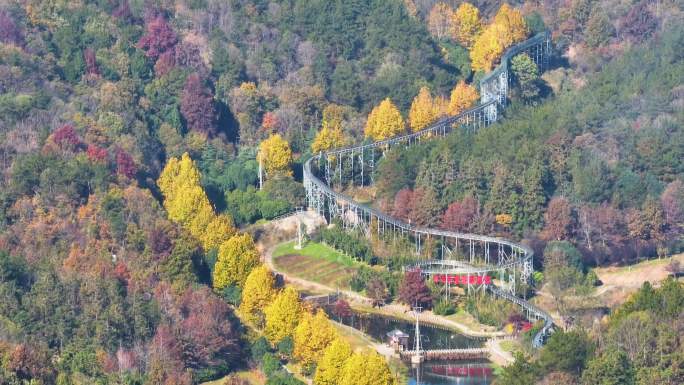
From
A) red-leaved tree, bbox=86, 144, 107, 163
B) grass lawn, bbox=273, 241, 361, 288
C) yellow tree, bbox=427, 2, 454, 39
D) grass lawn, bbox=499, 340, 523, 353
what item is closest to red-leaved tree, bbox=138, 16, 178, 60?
red-leaved tree, bbox=86, 144, 107, 163

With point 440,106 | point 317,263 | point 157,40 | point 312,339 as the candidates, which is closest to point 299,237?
point 317,263

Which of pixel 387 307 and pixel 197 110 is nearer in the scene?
pixel 387 307

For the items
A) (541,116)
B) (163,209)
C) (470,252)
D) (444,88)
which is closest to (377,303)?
(470,252)

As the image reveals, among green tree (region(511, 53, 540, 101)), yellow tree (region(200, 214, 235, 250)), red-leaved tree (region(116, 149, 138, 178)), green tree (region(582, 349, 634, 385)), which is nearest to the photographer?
green tree (region(582, 349, 634, 385))

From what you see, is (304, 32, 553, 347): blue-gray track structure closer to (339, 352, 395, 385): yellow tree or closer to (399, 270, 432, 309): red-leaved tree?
(399, 270, 432, 309): red-leaved tree

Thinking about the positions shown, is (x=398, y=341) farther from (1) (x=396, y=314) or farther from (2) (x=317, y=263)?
(2) (x=317, y=263)

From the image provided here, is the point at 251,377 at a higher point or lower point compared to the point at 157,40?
lower

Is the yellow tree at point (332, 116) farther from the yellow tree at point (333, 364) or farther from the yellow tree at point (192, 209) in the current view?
the yellow tree at point (333, 364)
